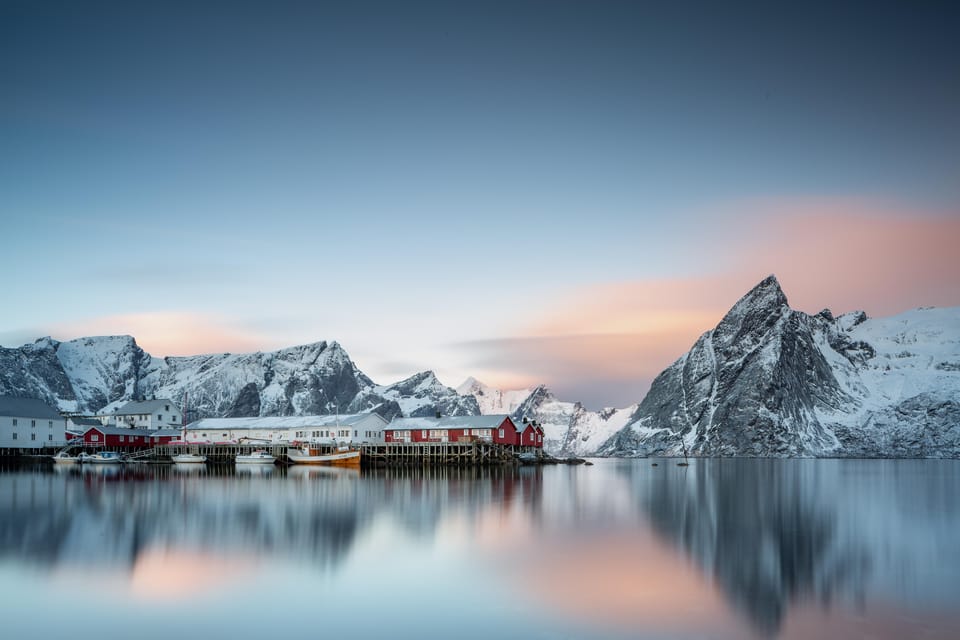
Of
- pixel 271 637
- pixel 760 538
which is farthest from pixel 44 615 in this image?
pixel 760 538

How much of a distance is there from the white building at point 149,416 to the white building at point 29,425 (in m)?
7.29

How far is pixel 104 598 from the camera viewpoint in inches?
798

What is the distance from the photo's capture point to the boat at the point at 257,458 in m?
96.4

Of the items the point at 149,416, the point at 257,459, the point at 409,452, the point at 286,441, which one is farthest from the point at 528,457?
the point at 149,416

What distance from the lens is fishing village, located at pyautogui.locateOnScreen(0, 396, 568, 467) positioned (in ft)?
325

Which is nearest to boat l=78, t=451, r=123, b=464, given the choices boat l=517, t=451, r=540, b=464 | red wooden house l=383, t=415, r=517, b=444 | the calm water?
red wooden house l=383, t=415, r=517, b=444

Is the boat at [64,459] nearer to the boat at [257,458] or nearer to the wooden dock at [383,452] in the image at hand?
the wooden dock at [383,452]

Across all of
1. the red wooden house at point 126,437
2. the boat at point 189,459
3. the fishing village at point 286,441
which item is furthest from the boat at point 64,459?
the boat at point 189,459

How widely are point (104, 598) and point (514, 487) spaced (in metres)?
42.0

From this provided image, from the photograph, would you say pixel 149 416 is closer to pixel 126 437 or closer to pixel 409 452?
pixel 126 437

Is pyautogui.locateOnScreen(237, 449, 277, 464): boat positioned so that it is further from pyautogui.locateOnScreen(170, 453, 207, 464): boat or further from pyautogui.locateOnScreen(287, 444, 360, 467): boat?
pyautogui.locateOnScreen(170, 453, 207, 464): boat

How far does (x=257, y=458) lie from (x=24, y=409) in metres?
39.9

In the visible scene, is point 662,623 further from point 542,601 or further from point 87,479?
point 87,479

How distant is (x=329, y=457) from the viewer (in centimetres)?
9325
